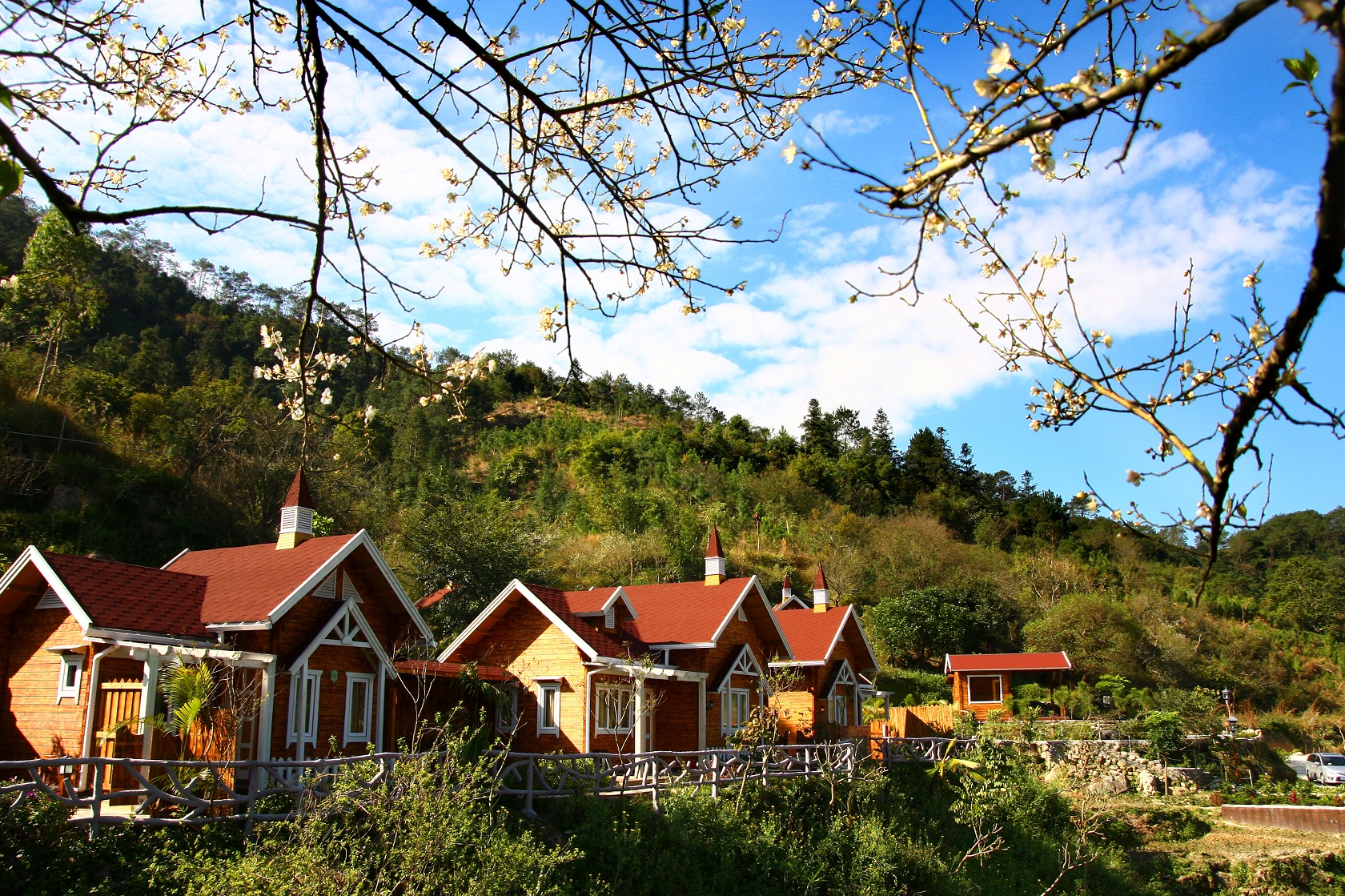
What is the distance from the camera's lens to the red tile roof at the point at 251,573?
1583 centimetres

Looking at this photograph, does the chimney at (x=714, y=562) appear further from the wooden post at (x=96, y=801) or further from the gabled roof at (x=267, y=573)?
the wooden post at (x=96, y=801)

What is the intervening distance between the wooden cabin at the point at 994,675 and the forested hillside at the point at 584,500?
4.54 feet

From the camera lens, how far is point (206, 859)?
10289 mm

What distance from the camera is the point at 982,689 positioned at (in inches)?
1531

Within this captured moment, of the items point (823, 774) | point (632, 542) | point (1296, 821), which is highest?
point (632, 542)

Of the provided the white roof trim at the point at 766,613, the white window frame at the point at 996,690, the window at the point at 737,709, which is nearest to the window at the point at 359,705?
the white roof trim at the point at 766,613

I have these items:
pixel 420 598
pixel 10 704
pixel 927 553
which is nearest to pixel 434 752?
pixel 10 704

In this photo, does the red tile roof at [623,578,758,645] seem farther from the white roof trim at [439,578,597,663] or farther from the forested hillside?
the forested hillside

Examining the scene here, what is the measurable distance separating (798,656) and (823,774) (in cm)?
949

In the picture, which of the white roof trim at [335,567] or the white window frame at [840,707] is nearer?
the white roof trim at [335,567]

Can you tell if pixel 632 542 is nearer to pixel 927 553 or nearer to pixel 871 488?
pixel 927 553

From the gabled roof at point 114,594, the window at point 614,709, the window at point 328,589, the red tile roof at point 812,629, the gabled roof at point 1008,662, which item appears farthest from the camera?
the gabled roof at point 1008,662

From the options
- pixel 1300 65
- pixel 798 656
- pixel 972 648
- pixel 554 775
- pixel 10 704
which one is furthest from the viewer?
pixel 972 648

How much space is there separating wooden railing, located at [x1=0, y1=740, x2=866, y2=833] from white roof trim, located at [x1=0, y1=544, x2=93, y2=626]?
219 centimetres
